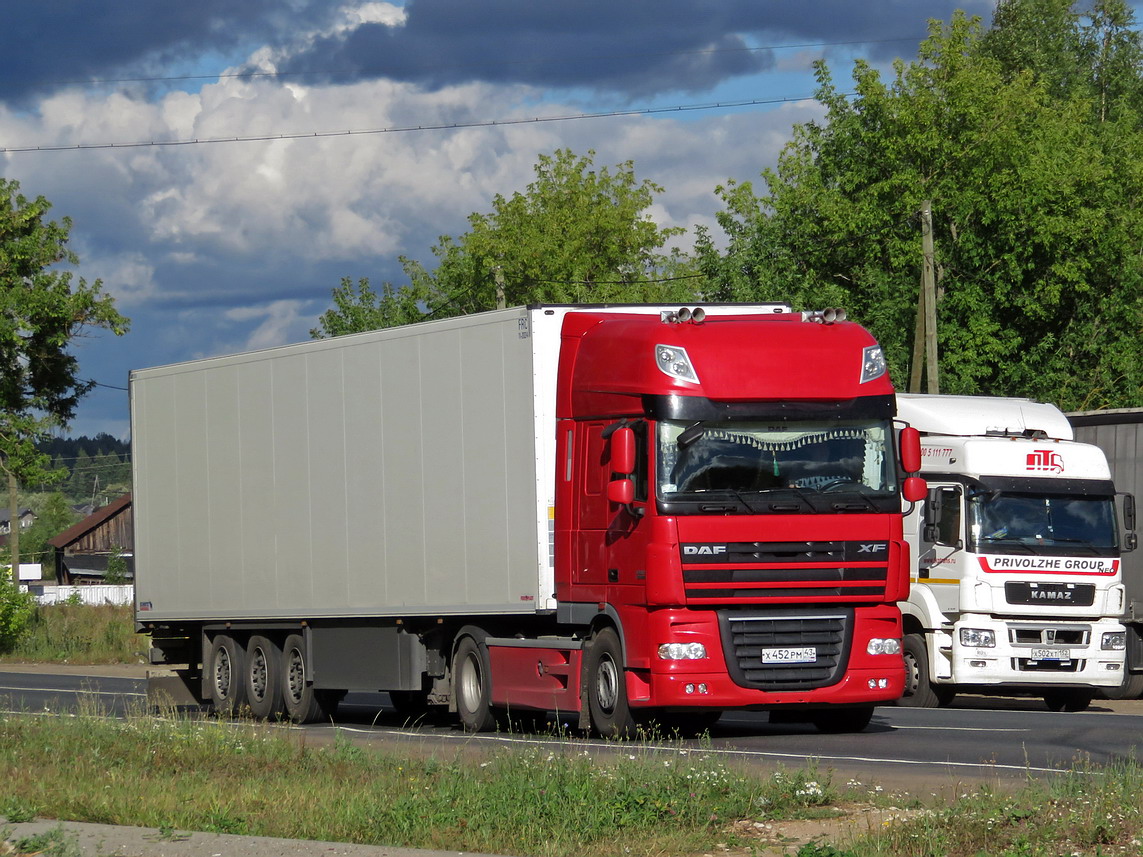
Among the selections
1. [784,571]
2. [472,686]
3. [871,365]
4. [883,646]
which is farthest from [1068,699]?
[784,571]

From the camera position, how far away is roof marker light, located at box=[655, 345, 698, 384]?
48.6 ft

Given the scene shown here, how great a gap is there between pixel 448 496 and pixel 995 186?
31.8 m

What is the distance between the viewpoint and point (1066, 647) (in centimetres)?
2047

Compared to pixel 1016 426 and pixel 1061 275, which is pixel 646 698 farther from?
pixel 1061 275

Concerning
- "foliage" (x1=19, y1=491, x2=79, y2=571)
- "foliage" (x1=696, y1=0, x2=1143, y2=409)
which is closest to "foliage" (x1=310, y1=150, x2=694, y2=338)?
"foliage" (x1=696, y1=0, x2=1143, y2=409)

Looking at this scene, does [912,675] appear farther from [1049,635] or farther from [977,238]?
[977,238]

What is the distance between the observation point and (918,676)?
21203 millimetres

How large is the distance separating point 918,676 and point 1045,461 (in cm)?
299

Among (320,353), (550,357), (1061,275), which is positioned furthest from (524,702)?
(1061,275)

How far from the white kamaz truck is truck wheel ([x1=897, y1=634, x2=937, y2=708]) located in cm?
3

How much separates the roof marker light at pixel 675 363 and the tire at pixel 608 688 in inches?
91.2

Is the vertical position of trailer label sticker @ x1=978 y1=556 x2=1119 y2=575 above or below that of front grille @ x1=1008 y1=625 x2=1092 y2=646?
above

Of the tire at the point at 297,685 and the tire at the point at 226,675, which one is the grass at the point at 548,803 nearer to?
the tire at the point at 297,685

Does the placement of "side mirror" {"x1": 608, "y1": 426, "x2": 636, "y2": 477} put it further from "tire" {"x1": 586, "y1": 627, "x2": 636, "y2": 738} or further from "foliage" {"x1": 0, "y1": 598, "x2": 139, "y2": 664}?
"foliage" {"x1": 0, "y1": 598, "x2": 139, "y2": 664}
